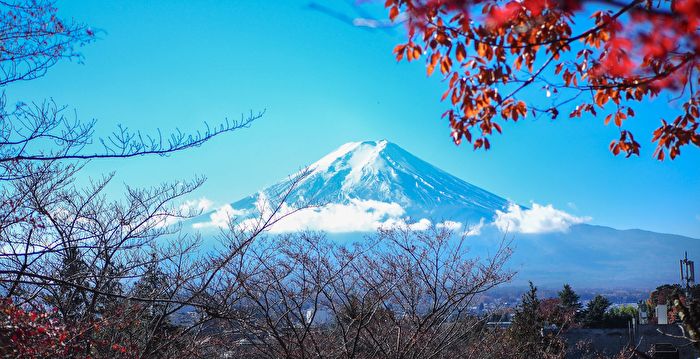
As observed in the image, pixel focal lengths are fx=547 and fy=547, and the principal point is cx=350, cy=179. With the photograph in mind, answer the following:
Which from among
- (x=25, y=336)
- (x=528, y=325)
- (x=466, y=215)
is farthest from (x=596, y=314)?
(x=466, y=215)

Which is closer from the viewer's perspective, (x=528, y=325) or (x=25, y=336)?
(x=25, y=336)

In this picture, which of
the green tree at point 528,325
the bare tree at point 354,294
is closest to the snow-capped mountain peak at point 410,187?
the green tree at point 528,325

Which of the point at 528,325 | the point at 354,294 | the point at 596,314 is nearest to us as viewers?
the point at 354,294

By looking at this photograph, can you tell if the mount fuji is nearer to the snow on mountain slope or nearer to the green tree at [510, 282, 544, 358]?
the snow on mountain slope

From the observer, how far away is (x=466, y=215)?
8969cm

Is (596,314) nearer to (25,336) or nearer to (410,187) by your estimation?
(25,336)

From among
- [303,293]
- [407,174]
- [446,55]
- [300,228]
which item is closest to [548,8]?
[446,55]

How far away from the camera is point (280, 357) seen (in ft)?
21.0

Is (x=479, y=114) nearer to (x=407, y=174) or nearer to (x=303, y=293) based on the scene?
(x=303, y=293)

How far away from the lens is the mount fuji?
88.1 m

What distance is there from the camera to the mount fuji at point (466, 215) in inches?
3467

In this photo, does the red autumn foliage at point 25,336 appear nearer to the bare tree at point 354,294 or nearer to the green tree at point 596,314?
the bare tree at point 354,294

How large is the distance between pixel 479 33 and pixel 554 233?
533 feet

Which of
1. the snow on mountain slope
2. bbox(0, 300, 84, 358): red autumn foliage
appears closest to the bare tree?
bbox(0, 300, 84, 358): red autumn foliage
